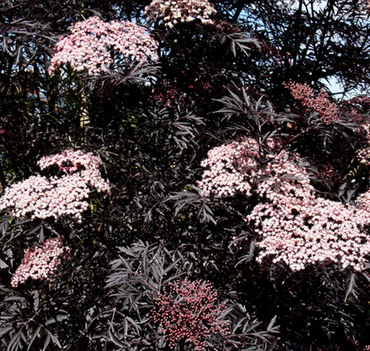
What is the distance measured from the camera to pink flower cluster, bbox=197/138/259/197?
2193mm

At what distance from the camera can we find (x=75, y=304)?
262 centimetres

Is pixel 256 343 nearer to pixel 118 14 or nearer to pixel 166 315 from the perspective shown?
pixel 166 315

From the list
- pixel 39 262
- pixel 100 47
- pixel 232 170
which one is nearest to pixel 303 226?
pixel 232 170

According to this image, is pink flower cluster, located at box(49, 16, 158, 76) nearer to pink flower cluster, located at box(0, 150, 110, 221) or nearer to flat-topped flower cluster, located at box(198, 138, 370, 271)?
pink flower cluster, located at box(0, 150, 110, 221)

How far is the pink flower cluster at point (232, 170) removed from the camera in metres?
2.19

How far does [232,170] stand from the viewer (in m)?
2.28

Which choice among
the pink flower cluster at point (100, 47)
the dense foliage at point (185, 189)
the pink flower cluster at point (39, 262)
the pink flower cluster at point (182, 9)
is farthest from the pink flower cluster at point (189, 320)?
the pink flower cluster at point (182, 9)

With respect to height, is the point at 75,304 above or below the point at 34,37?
below

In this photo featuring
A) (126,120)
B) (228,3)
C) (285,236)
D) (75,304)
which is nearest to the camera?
(285,236)

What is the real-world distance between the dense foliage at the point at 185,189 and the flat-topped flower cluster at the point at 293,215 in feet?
0.04

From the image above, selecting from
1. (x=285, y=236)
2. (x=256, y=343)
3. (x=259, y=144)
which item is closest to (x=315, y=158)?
(x=259, y=144)

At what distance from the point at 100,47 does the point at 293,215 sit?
1.54 meters

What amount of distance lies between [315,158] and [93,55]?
6.07 ft

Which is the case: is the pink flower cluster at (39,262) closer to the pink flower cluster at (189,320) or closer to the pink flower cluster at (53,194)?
the pink flower cluster at (53,194)
